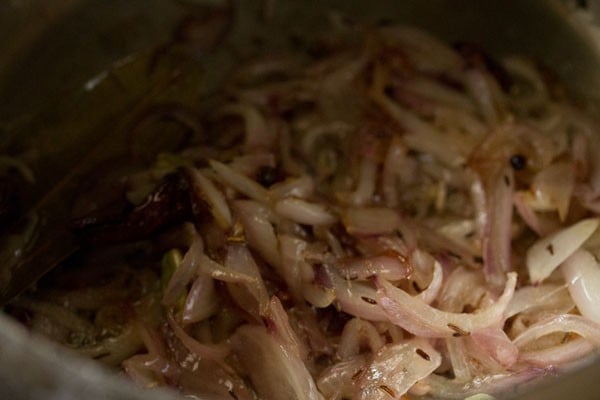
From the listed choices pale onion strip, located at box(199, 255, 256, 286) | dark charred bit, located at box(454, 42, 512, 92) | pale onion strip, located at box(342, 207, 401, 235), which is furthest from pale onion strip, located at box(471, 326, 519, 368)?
dark charred bit, located at box(454, 42, 512, 92)

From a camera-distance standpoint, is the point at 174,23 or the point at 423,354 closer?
the point at 423,354

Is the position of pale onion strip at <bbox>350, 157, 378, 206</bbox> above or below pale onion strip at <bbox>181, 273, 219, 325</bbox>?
below

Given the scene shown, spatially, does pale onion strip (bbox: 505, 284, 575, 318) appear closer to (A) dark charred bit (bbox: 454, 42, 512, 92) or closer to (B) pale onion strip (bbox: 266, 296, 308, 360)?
(B) pale onion strip (bbox: 266, 296, 308, 360)

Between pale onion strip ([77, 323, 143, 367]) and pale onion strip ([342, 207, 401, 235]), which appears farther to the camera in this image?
pale onion strip ([342, 207, 401, 235])

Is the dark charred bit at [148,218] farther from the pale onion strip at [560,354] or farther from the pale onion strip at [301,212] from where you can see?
the pale onion strip at [560,354]

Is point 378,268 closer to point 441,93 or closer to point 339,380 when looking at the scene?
point 339,380

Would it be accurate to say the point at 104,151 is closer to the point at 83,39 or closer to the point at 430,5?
the point at 83,39

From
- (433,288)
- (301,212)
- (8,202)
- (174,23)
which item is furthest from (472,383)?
(174,23)

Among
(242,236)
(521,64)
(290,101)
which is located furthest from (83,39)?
(521,64)
